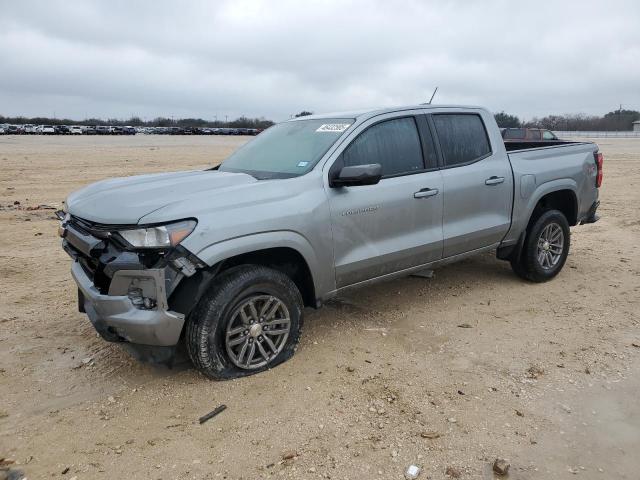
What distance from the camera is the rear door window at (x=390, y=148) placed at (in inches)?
168

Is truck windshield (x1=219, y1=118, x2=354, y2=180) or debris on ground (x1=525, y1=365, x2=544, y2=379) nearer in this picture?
debris on ground (x1=525, y1=365, x2=544, y2=379)

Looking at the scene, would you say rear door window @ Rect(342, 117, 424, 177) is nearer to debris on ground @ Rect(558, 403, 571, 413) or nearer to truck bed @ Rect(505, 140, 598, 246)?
truck bed @ Rect(505, 140, 598, 246)

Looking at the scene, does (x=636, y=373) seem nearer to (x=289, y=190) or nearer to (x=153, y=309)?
(x=289, y=190)

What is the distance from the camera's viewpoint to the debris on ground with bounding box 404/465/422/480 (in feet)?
8.99

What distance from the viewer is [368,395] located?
351 centimetres

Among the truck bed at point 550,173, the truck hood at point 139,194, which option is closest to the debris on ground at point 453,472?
the truck hood at point 139,194

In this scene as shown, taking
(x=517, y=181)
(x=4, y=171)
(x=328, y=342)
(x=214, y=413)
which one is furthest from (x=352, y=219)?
(x=4, y=171)

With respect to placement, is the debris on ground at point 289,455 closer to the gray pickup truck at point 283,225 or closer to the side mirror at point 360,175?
the gray pickup truck at point 283,225

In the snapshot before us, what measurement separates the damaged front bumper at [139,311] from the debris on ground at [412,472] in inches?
62.4

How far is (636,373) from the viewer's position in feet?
12.5

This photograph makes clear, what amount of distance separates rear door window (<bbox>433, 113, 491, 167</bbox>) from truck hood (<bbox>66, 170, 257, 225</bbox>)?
1.91 metres

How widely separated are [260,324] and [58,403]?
1384mm

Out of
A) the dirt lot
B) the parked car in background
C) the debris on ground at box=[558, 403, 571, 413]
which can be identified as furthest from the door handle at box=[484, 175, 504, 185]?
the parked car in background

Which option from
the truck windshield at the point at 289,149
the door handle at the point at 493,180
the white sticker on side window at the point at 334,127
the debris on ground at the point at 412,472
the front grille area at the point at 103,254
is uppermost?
the white sticker on side window at the point at 334,127
